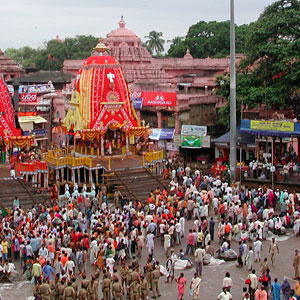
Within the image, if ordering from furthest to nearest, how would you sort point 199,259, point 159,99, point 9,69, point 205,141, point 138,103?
point 9,69, point 138,103, point 159,99, point 205,141, point 199,259

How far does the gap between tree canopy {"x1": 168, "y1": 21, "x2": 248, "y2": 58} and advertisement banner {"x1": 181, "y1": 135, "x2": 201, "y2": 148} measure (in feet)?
107

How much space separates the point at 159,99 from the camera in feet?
142

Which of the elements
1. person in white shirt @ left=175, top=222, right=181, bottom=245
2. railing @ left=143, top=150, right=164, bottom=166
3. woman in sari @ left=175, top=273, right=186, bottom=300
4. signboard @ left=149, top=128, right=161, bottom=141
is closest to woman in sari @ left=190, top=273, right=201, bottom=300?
woman in sari @ left=175, top=273, right=186, bottom=300

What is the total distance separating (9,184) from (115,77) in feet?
25.0

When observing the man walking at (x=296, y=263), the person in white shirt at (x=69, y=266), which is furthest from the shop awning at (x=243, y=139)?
the person in white shirt at (x=69, y=266)

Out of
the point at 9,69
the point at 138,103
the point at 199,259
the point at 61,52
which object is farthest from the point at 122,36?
the point at 199,259

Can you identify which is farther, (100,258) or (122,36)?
(122,36)

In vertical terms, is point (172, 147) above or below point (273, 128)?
below

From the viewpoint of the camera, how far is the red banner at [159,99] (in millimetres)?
43156

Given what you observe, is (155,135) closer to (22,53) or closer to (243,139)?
(243,139)

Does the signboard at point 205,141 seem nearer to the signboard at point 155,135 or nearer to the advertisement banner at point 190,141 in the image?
the advertisement banner at point 190,141

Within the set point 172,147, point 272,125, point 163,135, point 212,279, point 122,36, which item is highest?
point 122,36

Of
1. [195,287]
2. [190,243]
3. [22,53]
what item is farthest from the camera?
[22,53]

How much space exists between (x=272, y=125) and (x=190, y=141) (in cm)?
814
